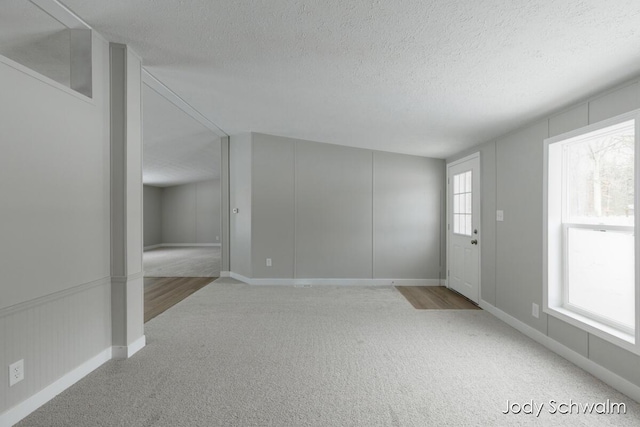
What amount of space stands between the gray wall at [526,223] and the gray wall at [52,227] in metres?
3.89

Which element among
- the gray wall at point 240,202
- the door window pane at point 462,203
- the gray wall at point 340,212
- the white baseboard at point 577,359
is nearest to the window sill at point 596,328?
the white baseboard at point 577,359

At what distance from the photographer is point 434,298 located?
459 centimetres

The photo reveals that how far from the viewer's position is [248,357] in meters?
2.68

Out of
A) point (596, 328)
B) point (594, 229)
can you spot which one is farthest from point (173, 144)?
point (596, 328)

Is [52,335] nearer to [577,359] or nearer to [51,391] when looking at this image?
[51,391]

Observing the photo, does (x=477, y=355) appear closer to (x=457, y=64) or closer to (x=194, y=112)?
(x=457, y=64)

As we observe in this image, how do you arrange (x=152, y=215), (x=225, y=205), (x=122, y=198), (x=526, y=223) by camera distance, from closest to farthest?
(x=122, y=198), (x=526, y=223), (x=225, y=205), (x=152, y=215)

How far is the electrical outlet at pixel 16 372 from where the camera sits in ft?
5.96

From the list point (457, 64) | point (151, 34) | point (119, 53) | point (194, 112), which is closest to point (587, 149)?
point (457, 64)

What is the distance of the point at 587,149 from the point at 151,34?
12.1 ft

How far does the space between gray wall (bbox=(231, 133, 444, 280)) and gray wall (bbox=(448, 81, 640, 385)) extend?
1.31 m

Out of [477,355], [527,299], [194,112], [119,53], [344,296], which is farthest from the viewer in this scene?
[344,296]

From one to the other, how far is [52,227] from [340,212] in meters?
3.93

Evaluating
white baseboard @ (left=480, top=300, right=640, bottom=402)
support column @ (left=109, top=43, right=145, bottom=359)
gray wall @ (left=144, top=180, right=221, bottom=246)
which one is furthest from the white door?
gray wall @ (left=144, top=180, right=221, bottom=246)
